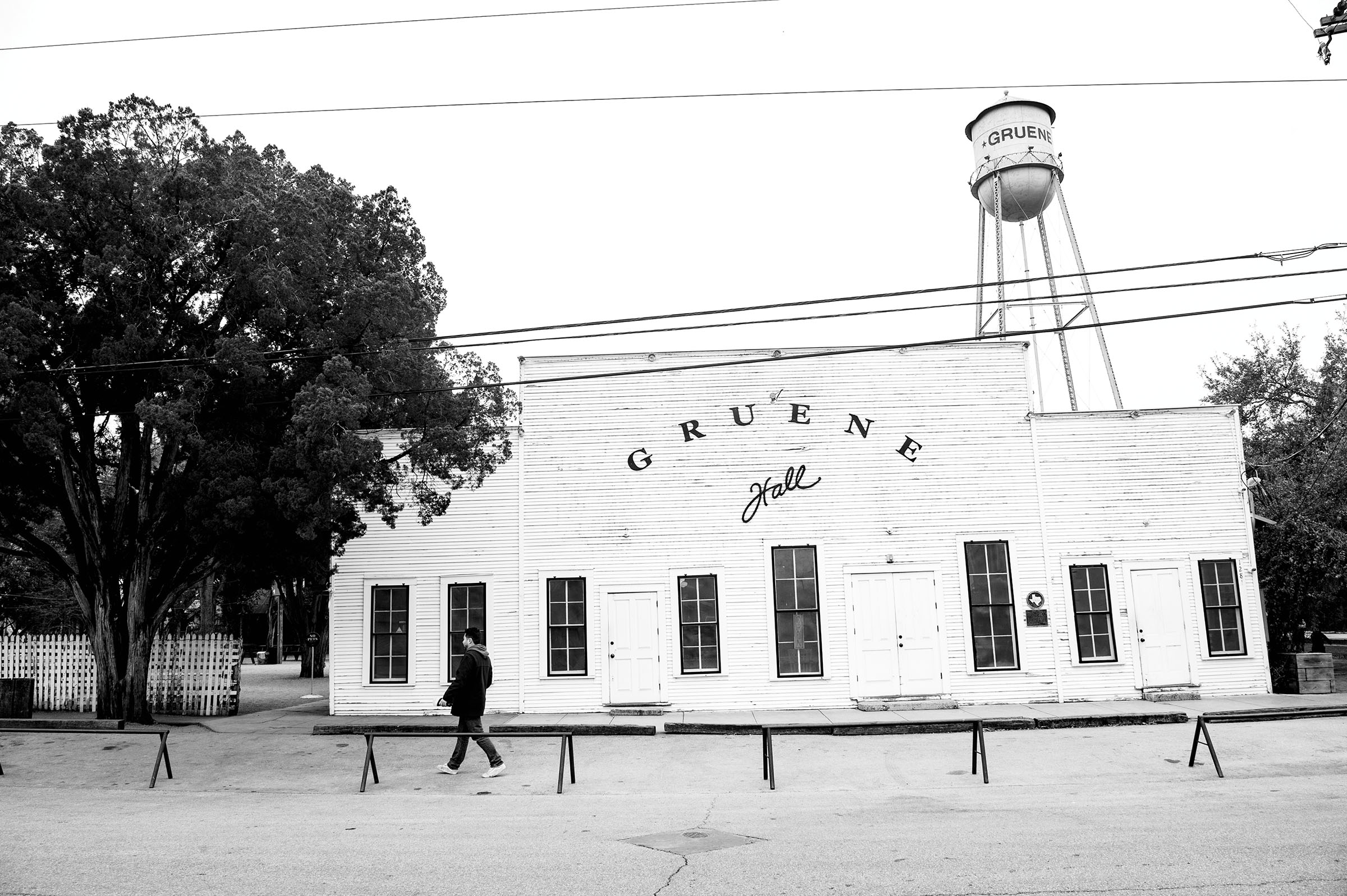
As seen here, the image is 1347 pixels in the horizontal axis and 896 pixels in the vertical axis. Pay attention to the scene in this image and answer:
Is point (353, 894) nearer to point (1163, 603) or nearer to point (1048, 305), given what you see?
point (1163, 603)

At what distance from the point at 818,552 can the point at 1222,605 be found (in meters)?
8.13

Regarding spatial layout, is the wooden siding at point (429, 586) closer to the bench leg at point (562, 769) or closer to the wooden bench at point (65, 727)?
the wooden bench at point (65, 727)

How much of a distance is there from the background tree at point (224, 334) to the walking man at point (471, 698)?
3228 millimetres

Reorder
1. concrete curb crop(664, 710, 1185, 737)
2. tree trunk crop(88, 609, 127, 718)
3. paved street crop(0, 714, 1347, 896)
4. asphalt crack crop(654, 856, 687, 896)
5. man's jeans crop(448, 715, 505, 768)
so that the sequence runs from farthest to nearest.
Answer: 1. tree trunk crop(88, 609, 127, 718)
2. concrete curb crop(664, 710, 1185, 737)
3. man's jeans crop(448, 715, 505, 768)
4. paved street crop(0, 714, 1347, 896)
5. asphalt crack crop(654, 856, 687, 896)

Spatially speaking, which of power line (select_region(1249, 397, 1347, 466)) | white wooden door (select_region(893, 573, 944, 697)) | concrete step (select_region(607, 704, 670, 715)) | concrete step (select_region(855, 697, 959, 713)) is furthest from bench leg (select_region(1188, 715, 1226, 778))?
power line (select_region(1249, 397, 1347, 466))

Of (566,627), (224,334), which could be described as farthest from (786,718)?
(224,334)

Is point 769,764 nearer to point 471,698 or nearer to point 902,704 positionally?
point 471,698

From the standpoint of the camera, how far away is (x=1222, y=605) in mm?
19859

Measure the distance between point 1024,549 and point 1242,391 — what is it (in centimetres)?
1778

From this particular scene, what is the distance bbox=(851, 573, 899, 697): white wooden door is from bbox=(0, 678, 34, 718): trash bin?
16.3 meters

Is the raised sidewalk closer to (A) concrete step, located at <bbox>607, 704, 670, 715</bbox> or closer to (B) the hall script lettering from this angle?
(A) concrete step, located at <bbox>607, 704, 670, 715</bbox>

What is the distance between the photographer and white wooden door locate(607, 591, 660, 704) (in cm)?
1920

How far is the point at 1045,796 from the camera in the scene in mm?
11125

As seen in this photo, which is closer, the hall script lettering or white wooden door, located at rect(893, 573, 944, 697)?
white wooden door, located at rect(893, 573, 944, 697)
